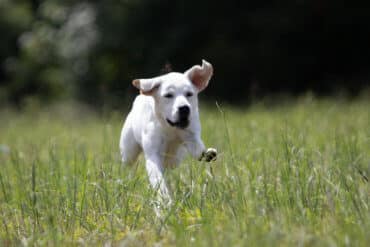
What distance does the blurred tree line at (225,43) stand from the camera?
58.7ft

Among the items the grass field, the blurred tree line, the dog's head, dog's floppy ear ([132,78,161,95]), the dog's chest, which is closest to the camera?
the grass field

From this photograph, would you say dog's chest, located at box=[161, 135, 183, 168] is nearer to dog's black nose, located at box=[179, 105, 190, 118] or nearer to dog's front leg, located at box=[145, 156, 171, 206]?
dog's front leg, located at box=[145, 156, 171, 206]

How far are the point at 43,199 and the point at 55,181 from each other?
0.85 meters

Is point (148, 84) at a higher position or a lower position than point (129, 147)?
higher

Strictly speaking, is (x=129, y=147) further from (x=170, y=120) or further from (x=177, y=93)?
(x=177, y=93)

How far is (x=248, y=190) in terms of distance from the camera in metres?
4.84


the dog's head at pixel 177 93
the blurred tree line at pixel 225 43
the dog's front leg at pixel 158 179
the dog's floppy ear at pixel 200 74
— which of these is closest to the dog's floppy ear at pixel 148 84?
the dog's head at pixel 177 93

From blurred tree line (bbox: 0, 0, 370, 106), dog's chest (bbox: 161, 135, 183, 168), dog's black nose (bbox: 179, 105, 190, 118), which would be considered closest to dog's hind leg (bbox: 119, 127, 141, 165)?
Answer: dog's chest (bbox: 161, 135, 183, 168)

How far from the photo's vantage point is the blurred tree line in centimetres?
1791

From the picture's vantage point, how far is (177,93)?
5.63 meters

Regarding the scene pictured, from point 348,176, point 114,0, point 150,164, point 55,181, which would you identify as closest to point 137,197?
point 150,164

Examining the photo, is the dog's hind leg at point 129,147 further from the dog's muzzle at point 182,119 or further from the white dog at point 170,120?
the dog's muzzle at point 182,119

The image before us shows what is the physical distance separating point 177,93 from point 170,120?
0.78 ft

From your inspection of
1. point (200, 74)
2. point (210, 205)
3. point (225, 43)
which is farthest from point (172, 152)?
point (225, 43)
